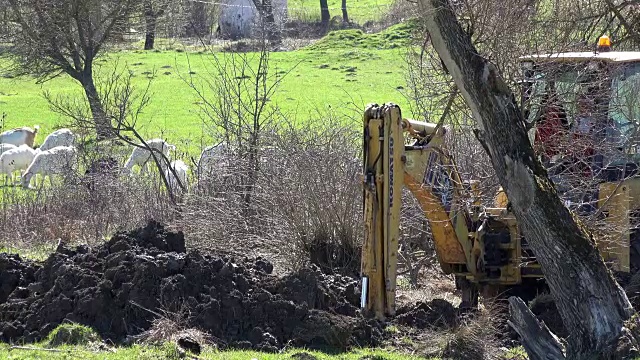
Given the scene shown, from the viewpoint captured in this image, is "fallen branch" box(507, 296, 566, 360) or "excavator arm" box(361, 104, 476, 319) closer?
"fallen branch" box(507, 296, 566, 360)

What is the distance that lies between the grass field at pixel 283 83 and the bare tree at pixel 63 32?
3.42ft

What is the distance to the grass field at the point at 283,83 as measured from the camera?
32531 mm

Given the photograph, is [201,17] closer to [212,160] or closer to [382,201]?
[212,160]

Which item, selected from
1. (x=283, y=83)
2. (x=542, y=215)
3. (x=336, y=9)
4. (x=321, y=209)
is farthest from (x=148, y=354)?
(x=336, y=9)

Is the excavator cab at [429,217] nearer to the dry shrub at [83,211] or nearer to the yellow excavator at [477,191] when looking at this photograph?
the yellow excavator at [477,191]

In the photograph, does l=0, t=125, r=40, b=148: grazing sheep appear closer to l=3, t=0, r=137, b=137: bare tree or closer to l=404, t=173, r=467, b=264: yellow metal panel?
l=3, t=0, r=137, b=137: bare tree

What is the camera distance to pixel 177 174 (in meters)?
17.2

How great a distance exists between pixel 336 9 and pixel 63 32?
3431 centimetres

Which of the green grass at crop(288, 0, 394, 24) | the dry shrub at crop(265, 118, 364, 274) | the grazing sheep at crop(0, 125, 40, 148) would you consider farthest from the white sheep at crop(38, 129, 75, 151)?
the green grass at crop(288, 0, 394, 24)

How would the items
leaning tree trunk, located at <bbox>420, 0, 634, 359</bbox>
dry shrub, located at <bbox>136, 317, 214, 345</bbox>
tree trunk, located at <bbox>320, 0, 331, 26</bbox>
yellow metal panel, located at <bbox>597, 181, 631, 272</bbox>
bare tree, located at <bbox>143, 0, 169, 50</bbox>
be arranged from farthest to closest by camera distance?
tree trunk, located at <bbox>320, 0, 331, 26</bbox> < bare tree, located at <bbox>143, 0, 169, 50</bbox> < yellow metal panel, located at <bbox>597, 181, 631, 272</bbox> < dry shrub, located at <bbox>136, 317, 214, 345</bbox> < leaning tree trunk, located at <bbox>420, 0, 634, 359</bbox>

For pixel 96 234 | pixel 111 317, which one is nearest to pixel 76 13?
pixel 96 234

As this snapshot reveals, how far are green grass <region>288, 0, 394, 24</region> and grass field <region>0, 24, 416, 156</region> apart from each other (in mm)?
9225

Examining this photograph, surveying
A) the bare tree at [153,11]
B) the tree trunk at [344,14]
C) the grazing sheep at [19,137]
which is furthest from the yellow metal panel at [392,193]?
the tree trunk at [344,14]

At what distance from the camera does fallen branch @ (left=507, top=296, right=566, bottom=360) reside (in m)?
8.18
